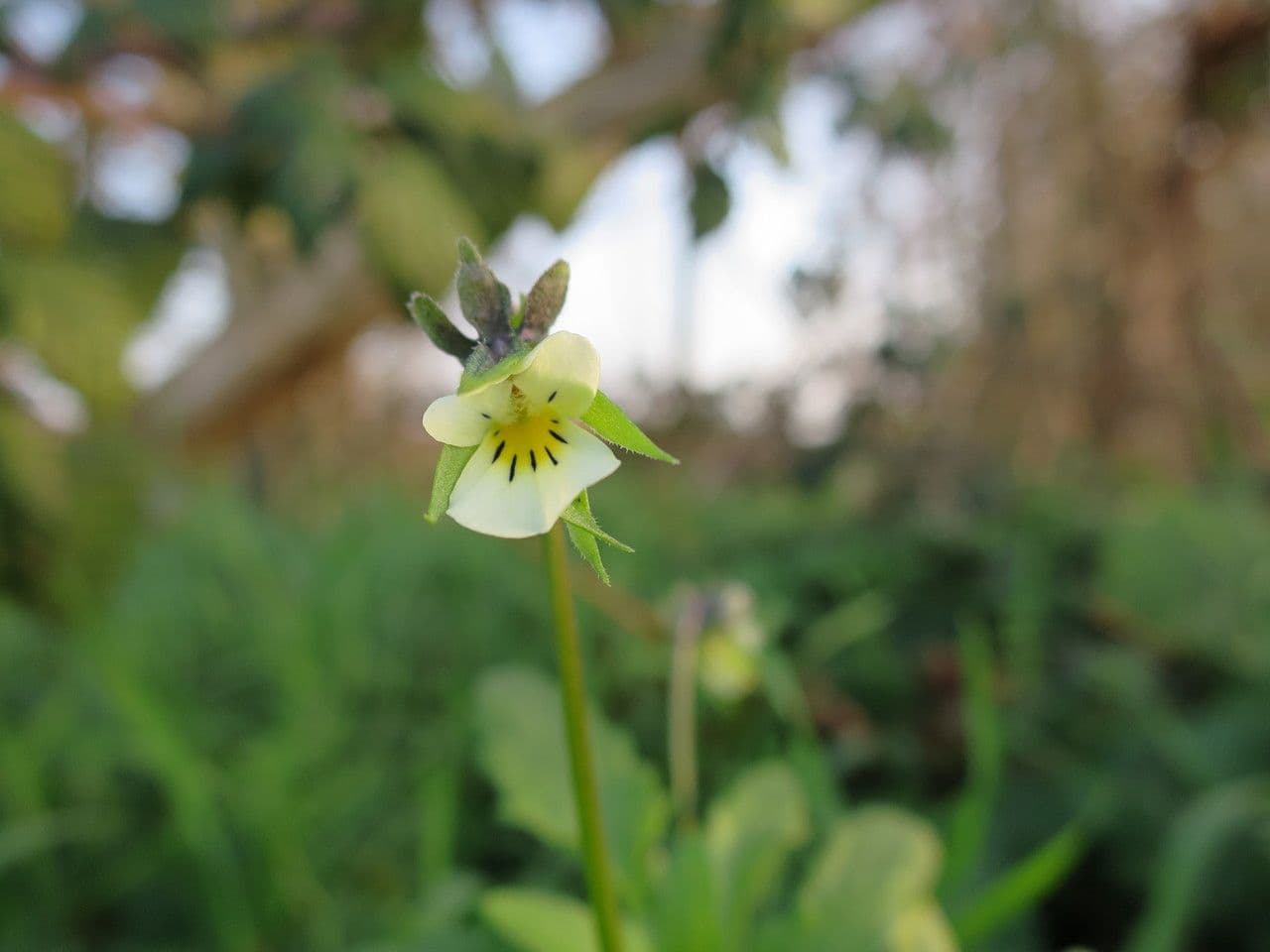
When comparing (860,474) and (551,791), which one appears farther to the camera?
(860,474)

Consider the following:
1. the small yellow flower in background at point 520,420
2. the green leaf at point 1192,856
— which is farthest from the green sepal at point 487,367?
the green leaf at point 1192,856

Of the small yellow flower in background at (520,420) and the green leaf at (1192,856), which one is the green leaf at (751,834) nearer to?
the green leaf at (1192,856)

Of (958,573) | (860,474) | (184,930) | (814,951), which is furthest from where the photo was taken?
(860,474)

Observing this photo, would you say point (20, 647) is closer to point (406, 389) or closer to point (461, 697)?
point (461, 697)

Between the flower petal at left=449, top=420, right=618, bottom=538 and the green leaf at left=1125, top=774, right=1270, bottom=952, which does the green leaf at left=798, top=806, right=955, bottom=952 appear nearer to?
the green leaf at left=1125, top=774, right=1270, bottom=952

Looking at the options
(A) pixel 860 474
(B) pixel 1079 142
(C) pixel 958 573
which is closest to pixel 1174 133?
(B) pixel 1079 142

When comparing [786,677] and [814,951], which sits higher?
[786,677]

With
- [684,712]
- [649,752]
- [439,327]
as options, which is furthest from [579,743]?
[649,752]

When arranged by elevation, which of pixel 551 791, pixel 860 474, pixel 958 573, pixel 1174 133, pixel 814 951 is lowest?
pixel 814 951
